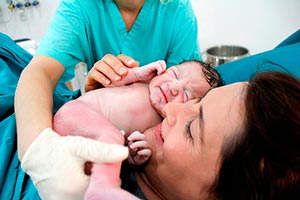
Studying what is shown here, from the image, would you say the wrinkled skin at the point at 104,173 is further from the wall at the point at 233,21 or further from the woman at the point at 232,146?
the wall at the point at 233,21

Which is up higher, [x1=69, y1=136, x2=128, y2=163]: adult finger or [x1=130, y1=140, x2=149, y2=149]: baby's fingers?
[x1=69, y1=136, x2=128, y2=163]: adult finger

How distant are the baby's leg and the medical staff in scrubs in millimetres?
27

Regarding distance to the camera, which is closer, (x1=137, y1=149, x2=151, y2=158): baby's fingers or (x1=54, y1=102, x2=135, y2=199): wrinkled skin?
(x1=54, y1=102, x2=135, y2=199): wrinkled skin

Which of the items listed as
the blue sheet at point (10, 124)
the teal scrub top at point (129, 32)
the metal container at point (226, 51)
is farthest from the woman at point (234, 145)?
the metal container at point (226, 51)

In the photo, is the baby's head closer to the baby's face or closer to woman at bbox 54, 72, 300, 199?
the baby's face

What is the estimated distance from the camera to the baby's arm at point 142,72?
1087 mm

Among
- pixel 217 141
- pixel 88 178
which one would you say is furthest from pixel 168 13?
pixel 88 178

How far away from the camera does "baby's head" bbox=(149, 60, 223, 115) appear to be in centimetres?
107

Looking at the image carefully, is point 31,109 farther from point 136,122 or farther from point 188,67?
point 188,67

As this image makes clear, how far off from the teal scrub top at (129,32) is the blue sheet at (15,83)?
0.64 feet

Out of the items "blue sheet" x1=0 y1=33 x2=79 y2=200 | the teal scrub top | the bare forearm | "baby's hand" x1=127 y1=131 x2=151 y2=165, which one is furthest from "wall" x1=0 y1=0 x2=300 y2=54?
"baby's hand" x1=127 y1=131 x2=151 y2=165

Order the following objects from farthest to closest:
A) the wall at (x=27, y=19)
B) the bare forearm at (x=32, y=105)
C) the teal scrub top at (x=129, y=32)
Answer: the wall at (x=27, y=19) < the teal scrub top at (x=129, y=32) < the bare forearm at (x=32, y=105)

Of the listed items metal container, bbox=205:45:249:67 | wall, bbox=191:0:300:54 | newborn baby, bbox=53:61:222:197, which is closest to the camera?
newborn baby, bbox=53:61:222:197

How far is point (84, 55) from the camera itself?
4.57 ft
